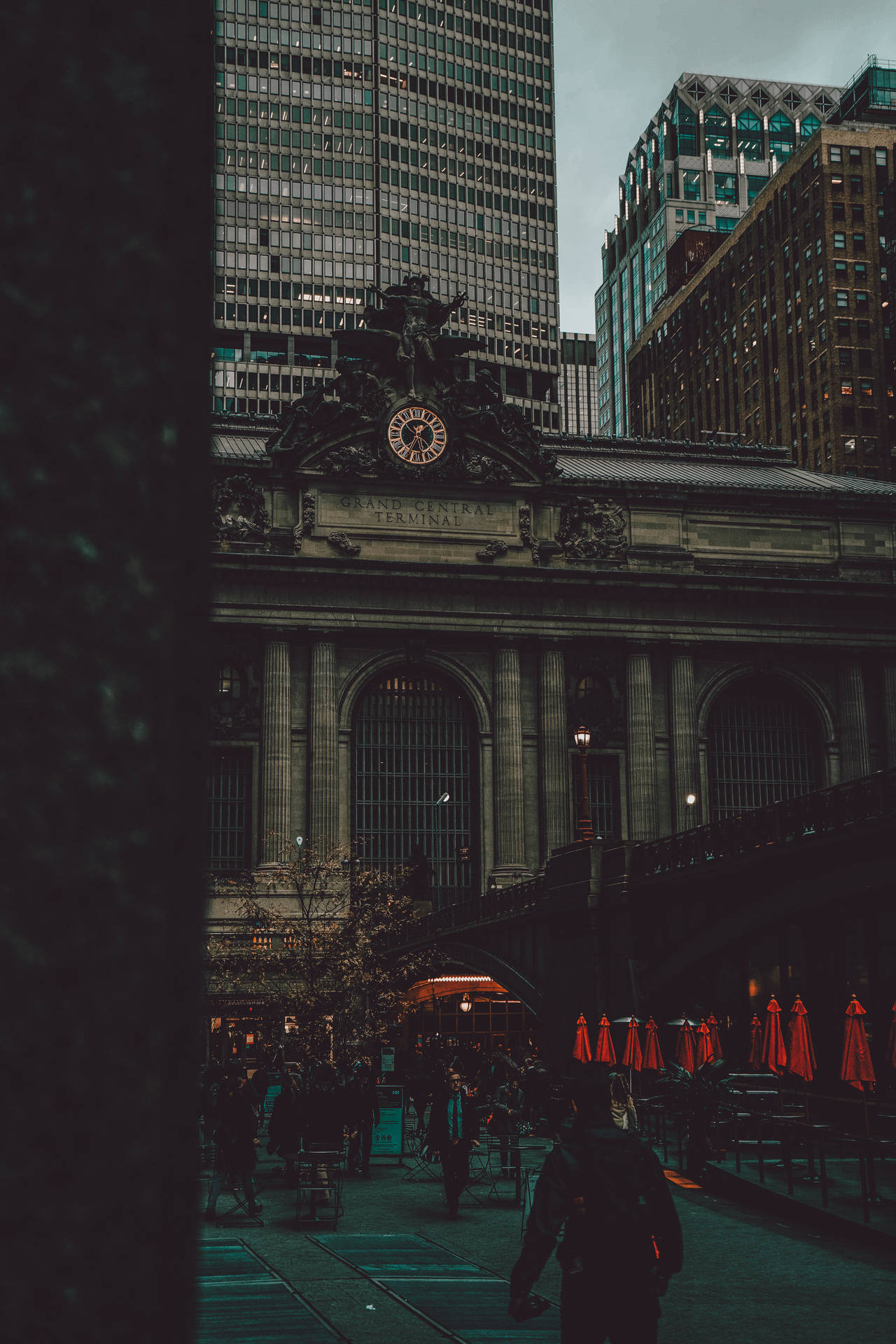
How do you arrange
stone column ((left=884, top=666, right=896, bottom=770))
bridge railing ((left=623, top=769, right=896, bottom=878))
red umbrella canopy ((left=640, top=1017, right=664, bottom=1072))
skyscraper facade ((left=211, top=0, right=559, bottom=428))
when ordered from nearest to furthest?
bridge railing ((left=623, top=769, right=896, bottom=878)), red umbrella canopy ((left=640, top=1017, right=664, bottom=1072)), stone column ((left=884, top=666, right=896, bottom=770)), skyscraper facade ((left=211, top=0, right=559, bottom=428))

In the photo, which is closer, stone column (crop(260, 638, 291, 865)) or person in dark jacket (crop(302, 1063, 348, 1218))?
person in dark jacket (crop(302, 1063, 348, 1218))

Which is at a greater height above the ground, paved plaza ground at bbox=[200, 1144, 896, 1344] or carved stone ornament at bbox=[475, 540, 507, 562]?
carved stone ornament at bbox=[475, 540, 507, 562]

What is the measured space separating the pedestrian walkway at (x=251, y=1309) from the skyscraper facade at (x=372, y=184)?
11538cm

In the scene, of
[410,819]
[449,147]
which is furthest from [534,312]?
[410,819]

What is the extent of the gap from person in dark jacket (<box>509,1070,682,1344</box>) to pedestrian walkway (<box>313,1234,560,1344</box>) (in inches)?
202

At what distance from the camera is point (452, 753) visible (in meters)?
70.8

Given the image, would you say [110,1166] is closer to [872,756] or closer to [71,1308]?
[71,1308]

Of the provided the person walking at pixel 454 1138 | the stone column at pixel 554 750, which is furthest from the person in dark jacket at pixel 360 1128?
the stone column at pixel 554 750

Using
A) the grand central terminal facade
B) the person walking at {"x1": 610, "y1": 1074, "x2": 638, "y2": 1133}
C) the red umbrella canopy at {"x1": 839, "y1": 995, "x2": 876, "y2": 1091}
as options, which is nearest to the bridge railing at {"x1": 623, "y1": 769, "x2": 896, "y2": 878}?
the red umbrella canopy at {"x1": 839, "y1": 995, "x2": 876, "y2": 1091}

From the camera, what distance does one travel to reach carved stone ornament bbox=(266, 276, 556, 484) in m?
69.7

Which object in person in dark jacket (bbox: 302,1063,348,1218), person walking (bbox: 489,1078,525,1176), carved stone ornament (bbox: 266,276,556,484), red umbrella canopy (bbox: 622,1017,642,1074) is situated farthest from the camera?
carved stone ornament (bbox: 266,276,556,484)

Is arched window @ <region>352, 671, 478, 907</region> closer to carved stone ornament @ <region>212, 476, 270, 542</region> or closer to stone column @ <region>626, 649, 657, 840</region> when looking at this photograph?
stone column @ <region>626, 649, 657, 840</region>

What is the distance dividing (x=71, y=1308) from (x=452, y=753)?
230 ft

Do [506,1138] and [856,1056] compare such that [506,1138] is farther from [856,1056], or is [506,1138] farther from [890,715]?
[890,715]
